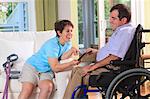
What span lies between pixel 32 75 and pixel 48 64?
0.60 ft

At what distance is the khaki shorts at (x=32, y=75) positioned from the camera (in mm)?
Answer: 3031

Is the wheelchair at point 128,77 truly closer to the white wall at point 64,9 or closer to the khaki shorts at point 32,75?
the khaki shorts at point 32,75

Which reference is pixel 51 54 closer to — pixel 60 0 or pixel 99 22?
pixel 60 0

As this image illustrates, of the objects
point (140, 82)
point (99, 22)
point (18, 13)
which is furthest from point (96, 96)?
point (140, 82)

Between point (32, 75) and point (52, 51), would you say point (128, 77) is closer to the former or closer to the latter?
point (52, 51)

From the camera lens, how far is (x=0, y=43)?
368 cm

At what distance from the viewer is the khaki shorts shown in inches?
119

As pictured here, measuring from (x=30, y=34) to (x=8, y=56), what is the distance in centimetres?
39

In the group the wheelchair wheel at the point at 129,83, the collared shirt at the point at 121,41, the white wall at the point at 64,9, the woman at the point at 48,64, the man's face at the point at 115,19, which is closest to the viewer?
the wheelchair wheel at the point at 129,83

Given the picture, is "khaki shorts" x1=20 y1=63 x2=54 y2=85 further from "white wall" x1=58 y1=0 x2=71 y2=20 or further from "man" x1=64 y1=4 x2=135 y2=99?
"white wall" x1=58 y1=0 x2=71 y2=20

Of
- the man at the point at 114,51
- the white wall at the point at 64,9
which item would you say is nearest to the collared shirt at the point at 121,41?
the man at the point at 114,51

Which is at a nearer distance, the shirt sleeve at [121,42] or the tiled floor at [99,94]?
the shirt sleeve at [121,42]

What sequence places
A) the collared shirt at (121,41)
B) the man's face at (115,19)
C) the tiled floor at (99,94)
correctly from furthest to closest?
the tiled floor at (99,94), the man's face at (115,19), the collared shirt at (121,41)

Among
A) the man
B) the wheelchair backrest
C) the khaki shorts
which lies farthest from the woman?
the wheelchair backrest
